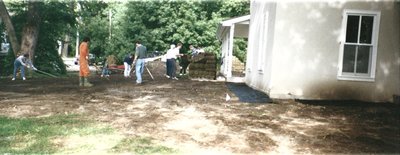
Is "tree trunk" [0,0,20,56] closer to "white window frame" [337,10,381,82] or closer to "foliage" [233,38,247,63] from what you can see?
"white window frame" [337,10,381,82]

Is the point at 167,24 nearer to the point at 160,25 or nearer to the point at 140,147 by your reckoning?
A: the point at 160,25

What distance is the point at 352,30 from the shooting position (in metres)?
11.1

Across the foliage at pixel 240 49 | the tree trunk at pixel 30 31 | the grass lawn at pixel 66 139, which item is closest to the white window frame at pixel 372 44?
the grass lawn at pixel 66 139

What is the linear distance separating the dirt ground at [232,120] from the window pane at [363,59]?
1.06m

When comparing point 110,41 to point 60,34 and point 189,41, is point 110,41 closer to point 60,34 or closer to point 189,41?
point 189,41

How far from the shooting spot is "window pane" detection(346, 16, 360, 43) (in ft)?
36.3

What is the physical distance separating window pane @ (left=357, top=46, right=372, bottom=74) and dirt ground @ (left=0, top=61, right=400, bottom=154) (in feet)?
3.49

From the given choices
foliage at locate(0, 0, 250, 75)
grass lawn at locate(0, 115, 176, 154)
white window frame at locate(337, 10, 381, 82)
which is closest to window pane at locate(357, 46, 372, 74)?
white window frame at locate(337, 10, 381, 82)

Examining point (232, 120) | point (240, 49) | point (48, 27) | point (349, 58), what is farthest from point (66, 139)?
point (240, 49)

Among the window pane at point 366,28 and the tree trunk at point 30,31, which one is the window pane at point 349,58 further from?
the tree trunk at point 30,31

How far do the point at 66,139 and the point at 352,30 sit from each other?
8.24 m

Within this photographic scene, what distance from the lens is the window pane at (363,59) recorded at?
1109 cm

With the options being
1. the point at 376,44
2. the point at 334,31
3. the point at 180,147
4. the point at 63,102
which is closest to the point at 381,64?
the point at 376,44

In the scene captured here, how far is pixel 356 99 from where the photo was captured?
11070 millimetres
